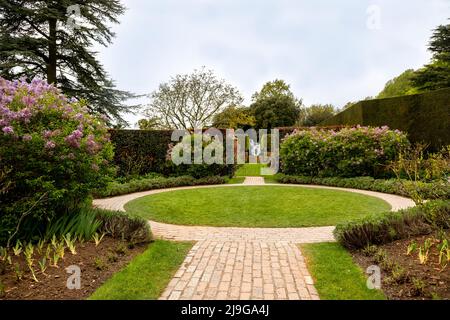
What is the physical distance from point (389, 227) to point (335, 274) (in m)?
1.44

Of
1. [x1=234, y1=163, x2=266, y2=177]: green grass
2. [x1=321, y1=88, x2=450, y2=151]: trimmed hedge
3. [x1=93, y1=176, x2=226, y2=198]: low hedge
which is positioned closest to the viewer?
[x1=93, y1=176, x2=226, y2=198]: low hedge

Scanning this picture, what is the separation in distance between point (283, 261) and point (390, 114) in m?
11.0

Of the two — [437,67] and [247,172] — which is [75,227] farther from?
[437,67]

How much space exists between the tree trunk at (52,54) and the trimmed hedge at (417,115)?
51.9ft

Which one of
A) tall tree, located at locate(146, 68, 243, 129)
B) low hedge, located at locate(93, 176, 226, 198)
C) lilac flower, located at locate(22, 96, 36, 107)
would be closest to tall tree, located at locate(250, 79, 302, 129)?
tall tree, located at locate(146, 68, 243, 129)

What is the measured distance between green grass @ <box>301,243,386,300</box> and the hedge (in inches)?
317

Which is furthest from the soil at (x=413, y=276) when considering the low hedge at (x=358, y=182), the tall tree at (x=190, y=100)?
the tall tree at (x=190, y=100)

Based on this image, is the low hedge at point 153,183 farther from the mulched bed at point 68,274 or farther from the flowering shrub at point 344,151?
the mulched bed at point 68,274

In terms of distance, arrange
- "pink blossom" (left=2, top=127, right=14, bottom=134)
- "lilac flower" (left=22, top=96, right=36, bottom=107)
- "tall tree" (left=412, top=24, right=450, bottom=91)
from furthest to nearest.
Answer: "tall tree" (left=412, top=24, right=450, bottom=91)
"lilac flower" (left=22, top=96, right=36, bottom=107)
"pink blossom" (left=2, top=127, right=14, bottom=134)

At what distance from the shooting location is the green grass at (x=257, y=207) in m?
6.03

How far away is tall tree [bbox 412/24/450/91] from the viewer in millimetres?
19875

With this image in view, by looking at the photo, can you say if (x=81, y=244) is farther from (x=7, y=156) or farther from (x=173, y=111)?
(x=173, y=111)

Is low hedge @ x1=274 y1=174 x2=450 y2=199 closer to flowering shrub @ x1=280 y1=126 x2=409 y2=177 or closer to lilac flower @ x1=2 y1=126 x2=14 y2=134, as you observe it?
flowering shrub @ x1=280 y1=126 x2=409 y2=177
